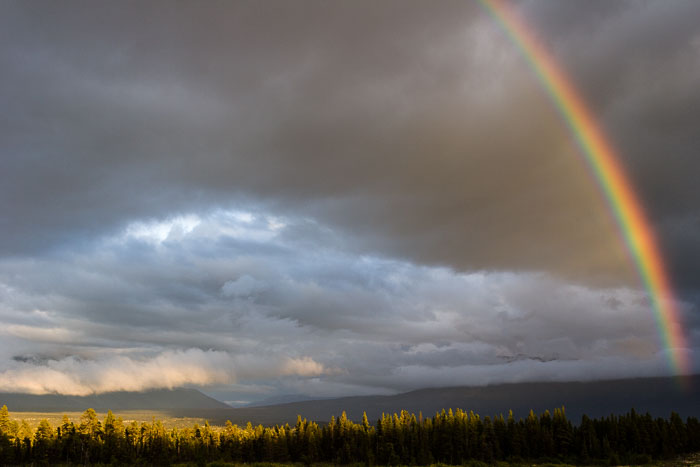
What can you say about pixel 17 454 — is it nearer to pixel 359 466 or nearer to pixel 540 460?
pixel 359 466

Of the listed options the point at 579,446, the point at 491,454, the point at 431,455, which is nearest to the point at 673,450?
the point at 579,446

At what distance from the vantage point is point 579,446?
7746 inches

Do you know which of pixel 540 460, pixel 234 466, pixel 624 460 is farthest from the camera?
pixel 540 460

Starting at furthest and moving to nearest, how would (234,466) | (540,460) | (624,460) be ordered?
(540,460) → (624,460) → (234,466)

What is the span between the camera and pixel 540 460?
18688 centimetres

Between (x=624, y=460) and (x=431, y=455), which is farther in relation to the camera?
(x=431, y=455)

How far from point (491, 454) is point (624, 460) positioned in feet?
134

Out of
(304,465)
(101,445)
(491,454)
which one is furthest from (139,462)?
(491,454)

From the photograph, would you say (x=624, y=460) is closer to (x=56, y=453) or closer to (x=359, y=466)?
(x=359, y=466)

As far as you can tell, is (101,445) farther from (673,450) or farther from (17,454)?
(673,450)

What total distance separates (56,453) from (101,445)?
1527 cm

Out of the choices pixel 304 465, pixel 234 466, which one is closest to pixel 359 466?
pixel 304 465

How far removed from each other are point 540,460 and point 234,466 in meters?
96.1

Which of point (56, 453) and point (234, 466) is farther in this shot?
point (56, 453)
